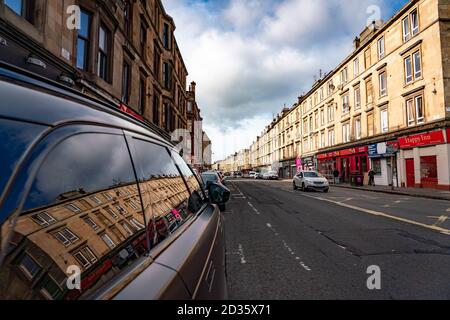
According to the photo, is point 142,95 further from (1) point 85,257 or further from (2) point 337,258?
(1) point 85,257

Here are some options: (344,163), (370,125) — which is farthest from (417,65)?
(344,163)

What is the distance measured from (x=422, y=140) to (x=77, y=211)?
964 inches

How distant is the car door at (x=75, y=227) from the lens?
69 centimetres

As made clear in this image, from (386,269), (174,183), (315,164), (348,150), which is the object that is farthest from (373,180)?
(174,183)

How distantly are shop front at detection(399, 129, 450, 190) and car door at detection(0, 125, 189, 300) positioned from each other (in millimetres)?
22979

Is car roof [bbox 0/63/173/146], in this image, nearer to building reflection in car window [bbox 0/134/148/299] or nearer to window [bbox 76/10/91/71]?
building reflection in car window [bbox 0/134/148/299]

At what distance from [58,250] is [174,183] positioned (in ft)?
4.53

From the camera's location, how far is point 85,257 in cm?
87

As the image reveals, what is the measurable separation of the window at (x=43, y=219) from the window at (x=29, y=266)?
107 millimetres

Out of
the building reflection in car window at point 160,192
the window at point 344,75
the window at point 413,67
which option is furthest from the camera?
the window at point 344,75

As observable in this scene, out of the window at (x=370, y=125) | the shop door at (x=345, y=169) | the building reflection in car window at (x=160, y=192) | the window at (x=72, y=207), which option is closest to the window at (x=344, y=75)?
the window at (x=370, y=125)

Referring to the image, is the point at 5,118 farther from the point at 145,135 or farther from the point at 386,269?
the point at 386,269

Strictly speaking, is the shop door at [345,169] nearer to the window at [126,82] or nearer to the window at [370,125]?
the window at [370,125]

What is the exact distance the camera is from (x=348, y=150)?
30.6 meters
